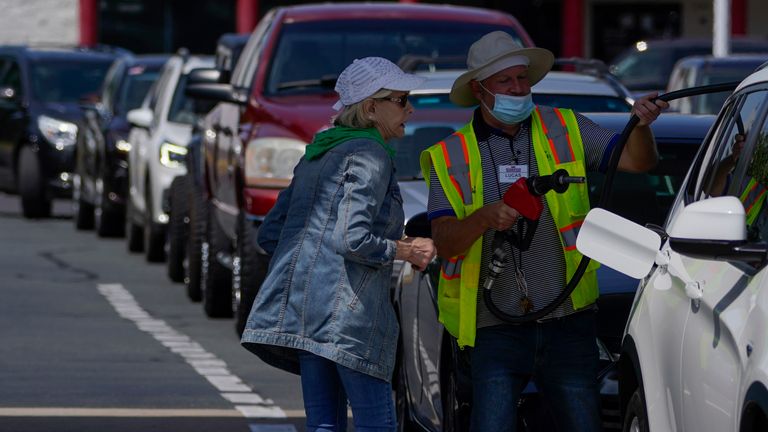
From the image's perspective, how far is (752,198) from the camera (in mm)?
5125

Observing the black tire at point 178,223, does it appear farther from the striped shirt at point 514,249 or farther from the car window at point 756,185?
the car window at point 756,185

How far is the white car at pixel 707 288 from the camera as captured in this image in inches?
181

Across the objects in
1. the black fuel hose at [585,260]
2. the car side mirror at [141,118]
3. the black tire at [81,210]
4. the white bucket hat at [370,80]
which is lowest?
the black tire at [81,210]

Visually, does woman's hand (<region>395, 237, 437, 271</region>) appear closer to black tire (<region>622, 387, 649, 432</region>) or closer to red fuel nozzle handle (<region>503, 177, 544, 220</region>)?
red fuel nozzle handle (<region>503, 177, 544, 220</region>)

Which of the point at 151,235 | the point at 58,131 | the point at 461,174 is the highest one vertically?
the point at 461,174

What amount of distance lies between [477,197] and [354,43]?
6.74m

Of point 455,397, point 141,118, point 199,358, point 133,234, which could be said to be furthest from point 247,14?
point 455,397

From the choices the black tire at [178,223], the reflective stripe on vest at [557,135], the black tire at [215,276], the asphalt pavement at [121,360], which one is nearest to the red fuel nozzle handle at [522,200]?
the reflective stripe on vest at [557,135]

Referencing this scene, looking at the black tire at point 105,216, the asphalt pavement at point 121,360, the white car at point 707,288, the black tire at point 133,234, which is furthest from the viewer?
the black tire at point 105,216

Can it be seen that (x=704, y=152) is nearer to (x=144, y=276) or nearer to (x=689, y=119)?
(x=689, y=119)

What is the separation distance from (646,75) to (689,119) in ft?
53.8

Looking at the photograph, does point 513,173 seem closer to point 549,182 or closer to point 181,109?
point 549,182

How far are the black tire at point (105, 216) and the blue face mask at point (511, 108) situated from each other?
1424 centimetres

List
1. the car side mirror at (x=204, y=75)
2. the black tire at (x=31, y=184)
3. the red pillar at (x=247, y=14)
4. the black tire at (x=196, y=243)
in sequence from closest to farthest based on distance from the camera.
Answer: the black tire at (x=196, y=243)
the car side mirror at (x=204, y=75)
the black tire at (x=31, y=184)
the red pillar at (x=247, y=14)
